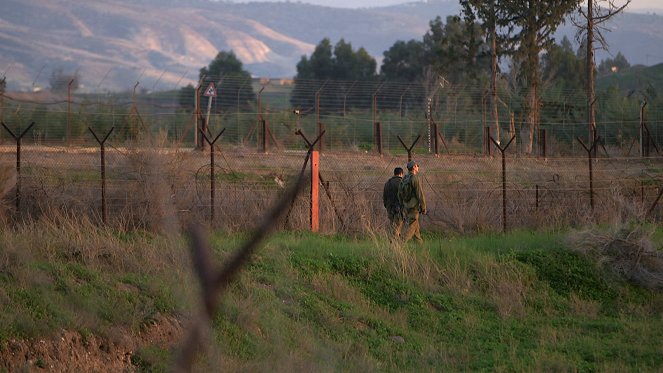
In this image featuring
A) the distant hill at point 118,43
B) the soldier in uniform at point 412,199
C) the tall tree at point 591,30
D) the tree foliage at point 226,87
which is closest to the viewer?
the soldier in uniform at point 412,199

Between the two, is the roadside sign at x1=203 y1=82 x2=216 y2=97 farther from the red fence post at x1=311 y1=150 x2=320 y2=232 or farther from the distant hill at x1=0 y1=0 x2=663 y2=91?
the red fence post at x1=311 y1=150 x2=320 y2=232

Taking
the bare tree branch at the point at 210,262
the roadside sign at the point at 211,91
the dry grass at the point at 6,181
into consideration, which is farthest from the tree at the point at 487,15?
the bare tree branch at the point at 210,262

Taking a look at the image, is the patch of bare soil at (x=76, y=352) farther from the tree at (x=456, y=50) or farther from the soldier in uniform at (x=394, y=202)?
the tree at (x=456, y=50)

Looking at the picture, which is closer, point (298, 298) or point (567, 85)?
point (298, 298)

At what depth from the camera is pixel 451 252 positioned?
40.4 ft

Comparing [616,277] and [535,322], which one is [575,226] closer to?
[616,277]

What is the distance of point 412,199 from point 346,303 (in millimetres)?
4021

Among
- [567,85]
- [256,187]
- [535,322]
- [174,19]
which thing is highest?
[174,19]

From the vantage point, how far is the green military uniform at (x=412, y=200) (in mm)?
13797

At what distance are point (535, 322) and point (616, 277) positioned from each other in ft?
7.57

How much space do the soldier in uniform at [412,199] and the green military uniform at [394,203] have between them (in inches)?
4.7

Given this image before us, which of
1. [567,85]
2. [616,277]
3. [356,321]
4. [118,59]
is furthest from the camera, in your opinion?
[118,59]

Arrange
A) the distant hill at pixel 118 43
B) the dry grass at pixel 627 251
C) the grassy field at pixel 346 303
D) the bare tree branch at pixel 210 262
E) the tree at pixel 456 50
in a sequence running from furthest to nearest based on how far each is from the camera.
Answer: the distant hill at pixel 118 43
the tree at pixel 456 50
the dry grass at pixel 627 251
the grassy field at pixel 346 303
the bare tree branch at pixel 210 262

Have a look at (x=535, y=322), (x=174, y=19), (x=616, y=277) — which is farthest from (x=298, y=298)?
(x=174, y=19)
